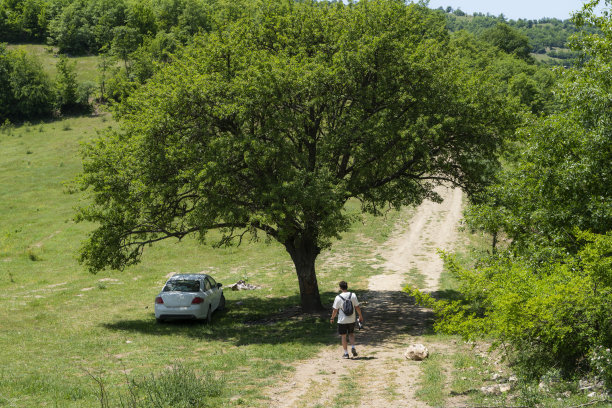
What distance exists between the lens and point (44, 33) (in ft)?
405

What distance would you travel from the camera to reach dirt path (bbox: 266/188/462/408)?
10.2m

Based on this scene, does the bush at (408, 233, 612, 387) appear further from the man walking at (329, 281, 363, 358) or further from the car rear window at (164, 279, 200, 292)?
the car rear window at (164, 279, 200, 292)

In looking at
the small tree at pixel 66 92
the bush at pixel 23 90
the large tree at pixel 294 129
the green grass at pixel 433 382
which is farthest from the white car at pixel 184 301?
the bush at pixel 23 90

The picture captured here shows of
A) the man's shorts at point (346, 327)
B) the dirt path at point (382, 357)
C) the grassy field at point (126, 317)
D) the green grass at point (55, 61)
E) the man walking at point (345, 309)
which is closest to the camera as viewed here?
the dirt path at point (382, 357)

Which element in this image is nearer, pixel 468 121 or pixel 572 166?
pixel 572 166

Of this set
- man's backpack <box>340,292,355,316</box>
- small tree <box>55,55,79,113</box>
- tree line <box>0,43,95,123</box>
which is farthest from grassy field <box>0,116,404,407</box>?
tree line <box>0,43,95,123</box>

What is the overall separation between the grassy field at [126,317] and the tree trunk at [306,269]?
3.54ft

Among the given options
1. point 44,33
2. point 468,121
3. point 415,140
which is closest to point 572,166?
point 415,140

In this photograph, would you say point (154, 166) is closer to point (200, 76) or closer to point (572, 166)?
point (200, 76)

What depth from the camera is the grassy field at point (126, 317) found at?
11688mm

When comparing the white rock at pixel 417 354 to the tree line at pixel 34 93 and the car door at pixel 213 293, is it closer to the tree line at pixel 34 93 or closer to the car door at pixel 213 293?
the car door at pixel 213 293

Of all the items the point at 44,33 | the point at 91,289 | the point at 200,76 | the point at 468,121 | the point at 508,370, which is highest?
the point at 44,33

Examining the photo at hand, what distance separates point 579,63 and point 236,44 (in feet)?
37.3

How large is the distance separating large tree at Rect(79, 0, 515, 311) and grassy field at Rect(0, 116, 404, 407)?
313 centimetres
